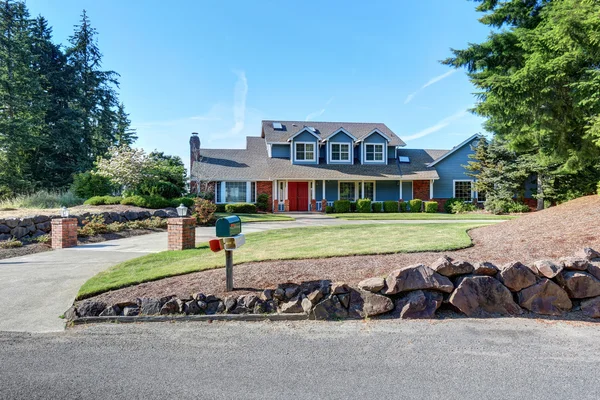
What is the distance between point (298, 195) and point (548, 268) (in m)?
21.2

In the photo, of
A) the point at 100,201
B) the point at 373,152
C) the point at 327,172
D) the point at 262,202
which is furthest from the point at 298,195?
the point at 100,201

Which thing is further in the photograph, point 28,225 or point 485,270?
point 28,225

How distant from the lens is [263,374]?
306cm

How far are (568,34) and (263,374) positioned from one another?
8.74 m

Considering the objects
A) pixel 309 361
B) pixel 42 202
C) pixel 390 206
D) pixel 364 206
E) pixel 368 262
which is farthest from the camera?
pixel 390 206

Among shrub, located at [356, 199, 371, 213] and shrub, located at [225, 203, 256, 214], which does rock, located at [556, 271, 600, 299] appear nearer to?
shrub, located at [225, 203, 256, 214]

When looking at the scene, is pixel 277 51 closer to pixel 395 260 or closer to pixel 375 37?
pixel 375 37

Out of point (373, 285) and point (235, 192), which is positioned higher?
point (235, 192)

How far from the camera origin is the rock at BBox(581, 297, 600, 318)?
4250 mm

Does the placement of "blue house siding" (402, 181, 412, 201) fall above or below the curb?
above

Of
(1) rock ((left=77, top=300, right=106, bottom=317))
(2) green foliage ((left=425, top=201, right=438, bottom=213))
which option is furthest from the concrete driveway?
(2) green foliage ((left=425, top=201, right=438, bottom=213))

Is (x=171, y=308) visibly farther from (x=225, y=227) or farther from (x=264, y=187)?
(x=264, y=187)

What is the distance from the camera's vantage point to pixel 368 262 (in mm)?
5688

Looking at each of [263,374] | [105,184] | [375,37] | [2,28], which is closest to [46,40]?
[2,28]
